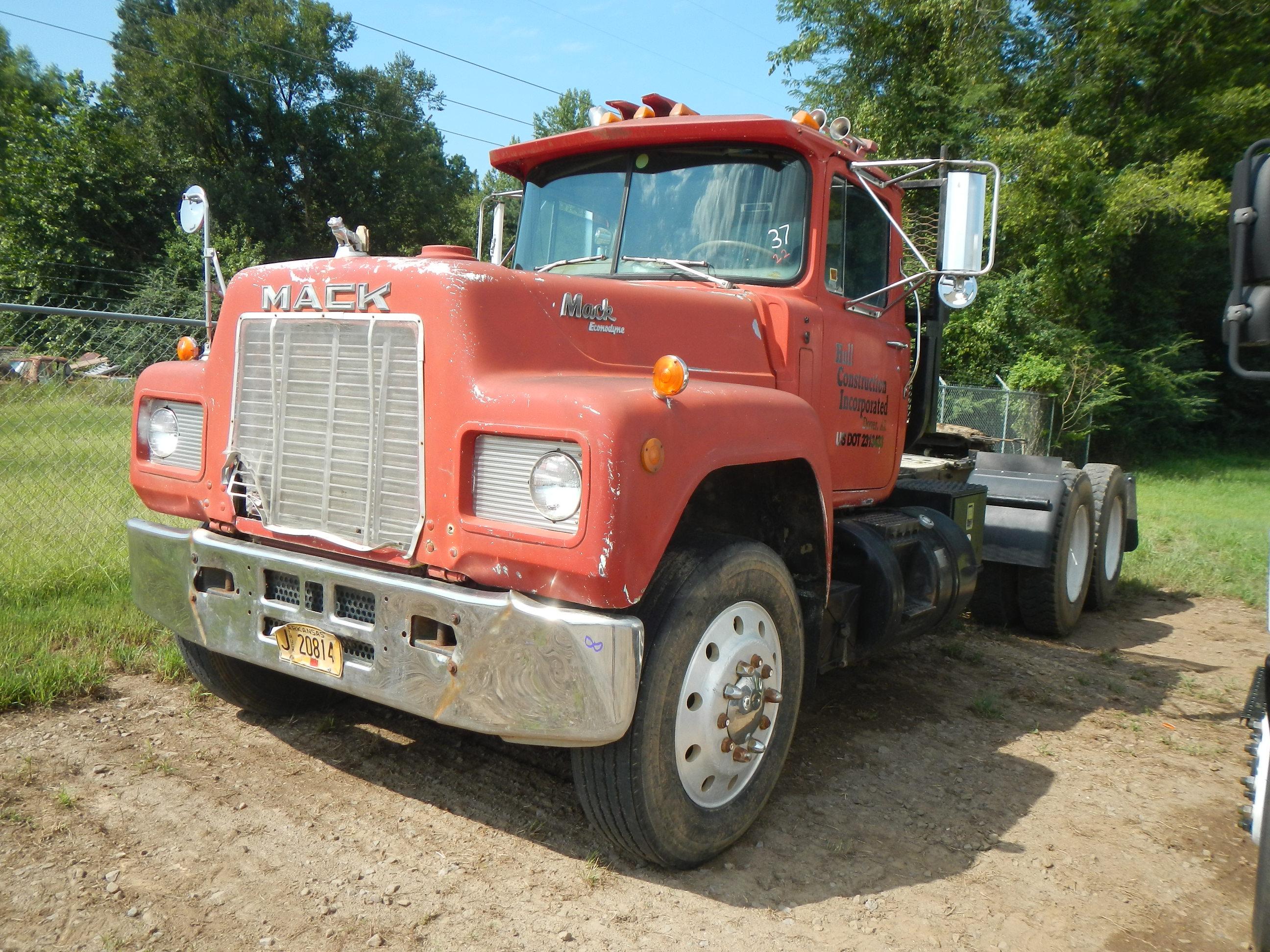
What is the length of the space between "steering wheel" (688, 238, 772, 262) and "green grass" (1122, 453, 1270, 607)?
6.27m

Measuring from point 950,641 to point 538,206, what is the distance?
3876mm

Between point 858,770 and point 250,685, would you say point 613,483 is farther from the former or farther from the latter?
point 250,685

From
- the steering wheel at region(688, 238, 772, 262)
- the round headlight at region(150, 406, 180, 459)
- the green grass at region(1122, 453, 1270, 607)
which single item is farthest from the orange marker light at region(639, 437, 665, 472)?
the green grass at region(1122, 453, 1270, 607)

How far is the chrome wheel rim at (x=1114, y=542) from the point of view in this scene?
7.64 meters

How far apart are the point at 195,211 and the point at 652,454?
2.90m

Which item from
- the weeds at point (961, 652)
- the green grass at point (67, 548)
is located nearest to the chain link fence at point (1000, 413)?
the weeds at point (961, 652)

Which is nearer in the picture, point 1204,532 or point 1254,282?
point 1254,282

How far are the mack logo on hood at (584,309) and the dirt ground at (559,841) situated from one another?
1780 millimetres

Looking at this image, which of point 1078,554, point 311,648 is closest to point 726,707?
point 311,648

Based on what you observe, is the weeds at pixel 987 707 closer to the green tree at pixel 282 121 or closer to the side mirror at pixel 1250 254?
the side mirror at pixel 1250 254

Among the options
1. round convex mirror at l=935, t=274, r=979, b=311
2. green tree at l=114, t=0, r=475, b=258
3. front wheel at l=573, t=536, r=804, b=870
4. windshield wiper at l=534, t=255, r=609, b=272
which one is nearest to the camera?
front wheel at l=573, t=536, r=804, b=870

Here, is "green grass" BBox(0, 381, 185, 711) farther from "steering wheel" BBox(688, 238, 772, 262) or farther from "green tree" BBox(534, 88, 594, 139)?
"green tree" BBox(534, 88, 594, 139)

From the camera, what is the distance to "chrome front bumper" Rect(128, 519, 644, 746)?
2689 mm

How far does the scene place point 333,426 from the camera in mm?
3145
